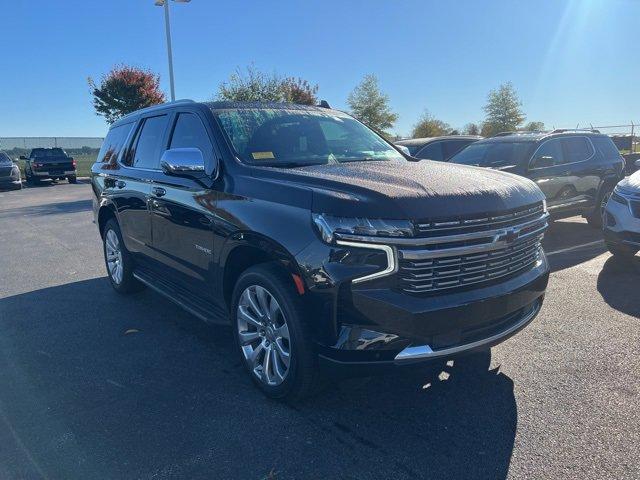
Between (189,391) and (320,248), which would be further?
(189,391)

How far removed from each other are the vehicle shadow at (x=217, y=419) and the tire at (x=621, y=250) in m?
3.44

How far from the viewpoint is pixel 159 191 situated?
4395mm

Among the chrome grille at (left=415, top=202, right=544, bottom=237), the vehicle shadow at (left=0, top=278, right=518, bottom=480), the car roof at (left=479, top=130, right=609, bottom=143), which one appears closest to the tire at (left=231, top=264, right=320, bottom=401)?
the vehicle shadow at (left=0, top=278, right=518, bottom=480)

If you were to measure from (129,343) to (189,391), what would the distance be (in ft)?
3.77

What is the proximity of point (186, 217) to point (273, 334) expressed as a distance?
1360 mm

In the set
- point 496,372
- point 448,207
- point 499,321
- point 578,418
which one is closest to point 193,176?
point 448,207

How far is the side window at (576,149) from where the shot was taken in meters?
8.48

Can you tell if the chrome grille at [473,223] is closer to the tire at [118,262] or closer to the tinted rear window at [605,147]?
the tire at [118,262]

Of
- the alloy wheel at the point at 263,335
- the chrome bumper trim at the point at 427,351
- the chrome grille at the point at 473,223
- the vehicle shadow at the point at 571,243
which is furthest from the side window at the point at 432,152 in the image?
the chrome bumper trim at the point at 427,351

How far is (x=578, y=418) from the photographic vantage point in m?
2.95

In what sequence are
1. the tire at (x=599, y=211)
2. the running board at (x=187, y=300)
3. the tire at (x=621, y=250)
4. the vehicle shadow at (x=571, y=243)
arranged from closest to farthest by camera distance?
1. the running board at (x=187, y=300)
2. the tire at (x=621, y=250)
3. the vehicle shadow at (x=571, y=243)
4. the tire at (x=599, y=211)

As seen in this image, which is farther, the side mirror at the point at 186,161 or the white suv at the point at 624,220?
the white suv at the point at 624,220

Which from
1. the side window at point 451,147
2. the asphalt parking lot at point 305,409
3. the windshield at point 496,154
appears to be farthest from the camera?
the side window at point 451,147

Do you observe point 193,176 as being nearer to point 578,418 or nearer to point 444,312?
point 444,312
